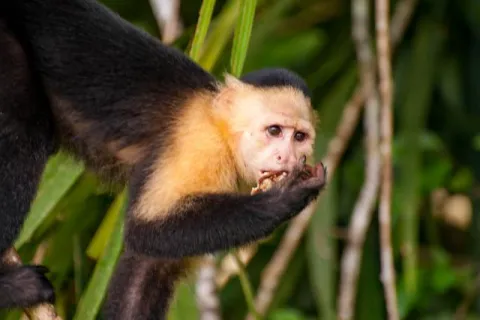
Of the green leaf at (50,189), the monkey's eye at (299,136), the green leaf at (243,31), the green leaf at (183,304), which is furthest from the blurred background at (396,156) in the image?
the green leaf at (243,31)

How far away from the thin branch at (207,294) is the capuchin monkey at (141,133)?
302 mm

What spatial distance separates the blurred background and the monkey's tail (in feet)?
0.91

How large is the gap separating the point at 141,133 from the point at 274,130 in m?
0.27

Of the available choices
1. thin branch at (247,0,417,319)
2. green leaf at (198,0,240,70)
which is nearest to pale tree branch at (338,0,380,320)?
thin branch at (247,0,417,319)

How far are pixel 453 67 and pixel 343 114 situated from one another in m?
0.51

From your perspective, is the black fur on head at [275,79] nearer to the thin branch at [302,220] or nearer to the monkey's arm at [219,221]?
→ the monkey's arm at [219,221]

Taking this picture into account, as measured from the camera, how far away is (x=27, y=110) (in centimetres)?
265

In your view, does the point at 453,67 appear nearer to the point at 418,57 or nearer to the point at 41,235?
the point at 418,57

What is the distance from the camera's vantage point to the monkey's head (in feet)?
8.65

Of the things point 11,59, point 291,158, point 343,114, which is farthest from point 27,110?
point 343,114

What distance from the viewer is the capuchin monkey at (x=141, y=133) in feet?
8.43

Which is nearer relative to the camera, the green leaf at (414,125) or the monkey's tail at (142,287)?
the monkey's tail at (142,287)

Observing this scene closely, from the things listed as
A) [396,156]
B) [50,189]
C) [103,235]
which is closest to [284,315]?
[396,156]

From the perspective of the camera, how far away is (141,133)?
271cm
